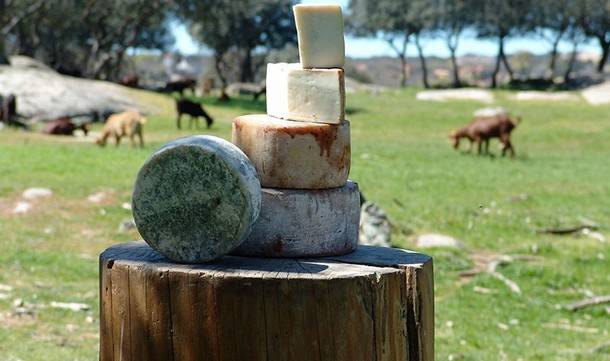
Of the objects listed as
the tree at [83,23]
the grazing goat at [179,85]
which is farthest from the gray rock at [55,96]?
the grazing goat at [179,85]

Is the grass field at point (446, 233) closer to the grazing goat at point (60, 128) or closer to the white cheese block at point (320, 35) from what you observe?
the grazing goat at point (60, 128)

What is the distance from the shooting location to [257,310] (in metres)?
3.35

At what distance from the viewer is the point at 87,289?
32.5 ft

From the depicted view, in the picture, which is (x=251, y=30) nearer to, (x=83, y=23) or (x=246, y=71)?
(x=246, y=71)

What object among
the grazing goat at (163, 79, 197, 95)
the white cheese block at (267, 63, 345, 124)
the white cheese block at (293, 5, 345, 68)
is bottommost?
the grazing goat at (163, 79, 197, 95)

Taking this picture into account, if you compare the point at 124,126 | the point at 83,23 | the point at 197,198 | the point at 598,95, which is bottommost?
the point at 598,95

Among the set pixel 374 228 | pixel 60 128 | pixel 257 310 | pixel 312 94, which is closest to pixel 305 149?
pixel 312 94

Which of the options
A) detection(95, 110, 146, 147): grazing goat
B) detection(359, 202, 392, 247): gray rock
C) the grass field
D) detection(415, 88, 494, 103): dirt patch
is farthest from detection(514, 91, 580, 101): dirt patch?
detection(359, 202, 392, 247): gray rock

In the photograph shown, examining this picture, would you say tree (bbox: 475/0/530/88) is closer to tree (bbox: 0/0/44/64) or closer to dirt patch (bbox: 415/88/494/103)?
dirt patch (bbox: 415/88/494/103)

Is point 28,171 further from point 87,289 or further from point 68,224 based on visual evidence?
point 87,289

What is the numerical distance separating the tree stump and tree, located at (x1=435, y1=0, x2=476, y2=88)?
58.4 meters

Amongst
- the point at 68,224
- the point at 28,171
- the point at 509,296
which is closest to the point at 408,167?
the point at 28,171

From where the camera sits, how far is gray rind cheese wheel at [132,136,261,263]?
3457 mm

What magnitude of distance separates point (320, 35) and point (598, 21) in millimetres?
60375
